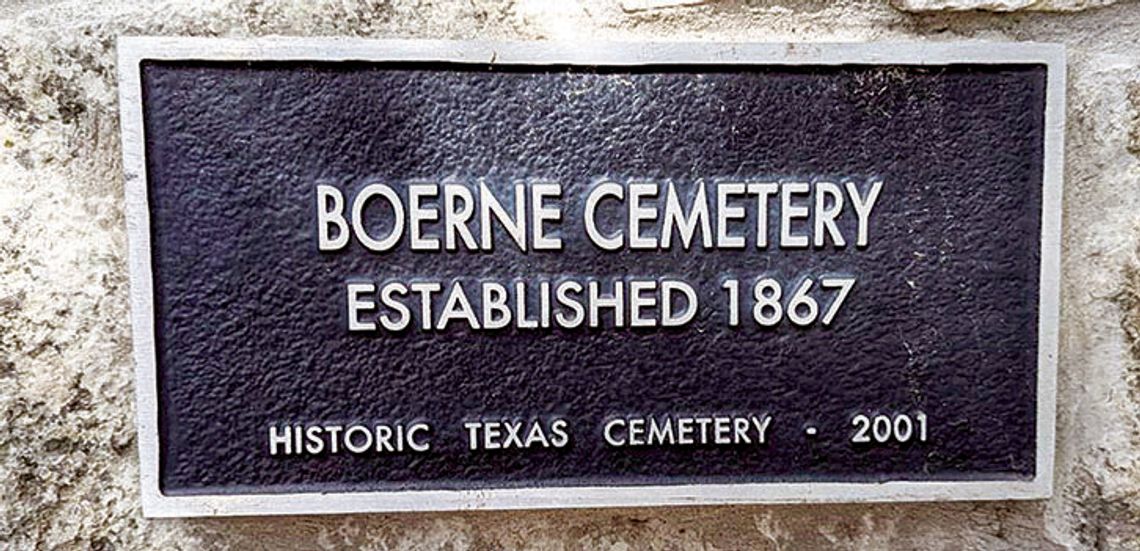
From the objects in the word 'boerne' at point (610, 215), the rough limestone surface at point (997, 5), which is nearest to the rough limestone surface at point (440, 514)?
the rough limestone surface at point (997, 5)

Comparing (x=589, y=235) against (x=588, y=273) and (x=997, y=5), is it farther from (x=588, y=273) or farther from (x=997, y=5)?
(x=997, y=5)

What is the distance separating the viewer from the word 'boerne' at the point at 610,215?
786mm

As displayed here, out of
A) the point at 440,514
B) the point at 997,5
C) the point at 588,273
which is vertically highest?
the point at 997,5

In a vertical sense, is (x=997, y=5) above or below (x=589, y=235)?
above

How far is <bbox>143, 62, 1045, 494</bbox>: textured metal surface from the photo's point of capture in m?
0.78

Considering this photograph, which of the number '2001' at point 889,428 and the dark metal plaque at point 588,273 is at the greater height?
the dark metal plaque at point 588,273

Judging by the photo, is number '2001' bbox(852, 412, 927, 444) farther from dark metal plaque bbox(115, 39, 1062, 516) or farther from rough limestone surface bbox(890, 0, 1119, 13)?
rough limestone surface bbox(890, 0, 1119, 13)

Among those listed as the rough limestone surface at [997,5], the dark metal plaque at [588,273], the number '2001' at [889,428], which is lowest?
the number '2001' at [889,428]

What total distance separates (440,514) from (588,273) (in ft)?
0.85

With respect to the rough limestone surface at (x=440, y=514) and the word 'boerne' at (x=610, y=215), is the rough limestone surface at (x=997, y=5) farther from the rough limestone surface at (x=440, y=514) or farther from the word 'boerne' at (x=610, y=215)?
the word 'boerne' at (x=610, y=215)

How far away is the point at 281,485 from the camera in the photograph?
0.81 metres

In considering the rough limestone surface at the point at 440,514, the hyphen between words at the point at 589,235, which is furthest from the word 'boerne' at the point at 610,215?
the rough limestone surface at the point at 440,514

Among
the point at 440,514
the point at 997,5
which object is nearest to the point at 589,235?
the point at 440,514

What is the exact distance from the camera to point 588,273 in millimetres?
804
